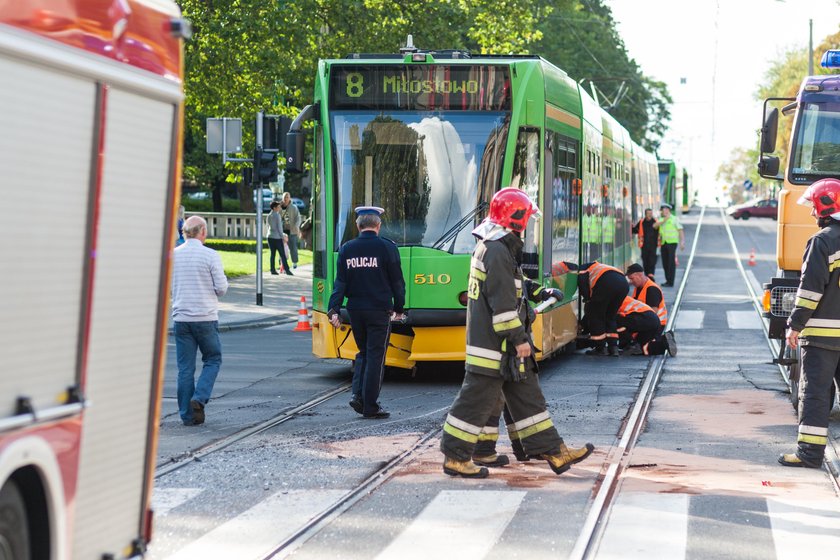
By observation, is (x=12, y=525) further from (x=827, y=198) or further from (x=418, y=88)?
(x=418, y=88)

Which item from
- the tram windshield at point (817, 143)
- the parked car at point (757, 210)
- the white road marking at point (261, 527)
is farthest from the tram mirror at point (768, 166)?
Answer: the parked car at point (757, 210)

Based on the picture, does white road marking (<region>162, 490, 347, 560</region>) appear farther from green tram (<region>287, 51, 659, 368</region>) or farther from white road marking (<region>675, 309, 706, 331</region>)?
white road marking (<region>675, 309, 706, 331</region>)

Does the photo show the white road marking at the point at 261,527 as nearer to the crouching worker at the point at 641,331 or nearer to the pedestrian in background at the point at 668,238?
the crouching worker at the point at 641,331

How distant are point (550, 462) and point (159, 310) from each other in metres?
4.08

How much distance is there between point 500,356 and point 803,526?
2245mm

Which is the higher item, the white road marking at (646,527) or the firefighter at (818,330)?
the firefighter at (818,330)

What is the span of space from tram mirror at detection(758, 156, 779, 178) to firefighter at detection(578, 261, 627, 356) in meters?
4.25

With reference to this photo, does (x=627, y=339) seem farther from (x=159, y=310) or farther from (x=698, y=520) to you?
(x=159, y=310)

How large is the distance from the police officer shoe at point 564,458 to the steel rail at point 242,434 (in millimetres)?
2374

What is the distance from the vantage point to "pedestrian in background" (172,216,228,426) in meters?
11.7

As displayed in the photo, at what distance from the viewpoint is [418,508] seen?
8281 mm

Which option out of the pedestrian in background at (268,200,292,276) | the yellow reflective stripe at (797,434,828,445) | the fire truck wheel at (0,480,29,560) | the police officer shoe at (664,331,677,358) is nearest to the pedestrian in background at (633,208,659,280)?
the pedestrian in background at (268,200,292,276)

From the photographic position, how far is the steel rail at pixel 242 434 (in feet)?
31.7

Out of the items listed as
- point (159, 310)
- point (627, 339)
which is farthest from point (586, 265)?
point (159, 310)
